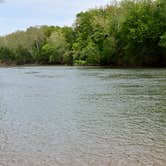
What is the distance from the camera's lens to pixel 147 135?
1216 cm

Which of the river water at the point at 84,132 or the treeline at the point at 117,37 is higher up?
the treeline at the point at 117,37

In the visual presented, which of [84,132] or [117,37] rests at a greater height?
[117,37]

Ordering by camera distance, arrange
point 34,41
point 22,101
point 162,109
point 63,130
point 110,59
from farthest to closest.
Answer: point 34,41 < point 110,59 < point 22,101 < point 162,109 < point 63,130

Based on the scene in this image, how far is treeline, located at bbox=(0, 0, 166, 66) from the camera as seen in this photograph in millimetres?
62625

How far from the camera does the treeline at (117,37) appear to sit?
2466 inches

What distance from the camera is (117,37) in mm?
69062

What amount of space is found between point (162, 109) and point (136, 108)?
131cm

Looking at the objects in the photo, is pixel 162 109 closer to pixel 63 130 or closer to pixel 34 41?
pixel 63 130

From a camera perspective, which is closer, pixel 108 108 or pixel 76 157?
pixel 76 157

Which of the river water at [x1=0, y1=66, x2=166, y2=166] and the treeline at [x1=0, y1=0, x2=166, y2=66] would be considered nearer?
the river water at [x1=0, y1=66, x2=166, y2=166]

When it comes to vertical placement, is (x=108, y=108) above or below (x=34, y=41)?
below

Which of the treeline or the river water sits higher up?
the treeline

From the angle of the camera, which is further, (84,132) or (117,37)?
(117,37)

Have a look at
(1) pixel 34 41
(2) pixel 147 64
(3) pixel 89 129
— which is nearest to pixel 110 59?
(2) pixel 147 64
